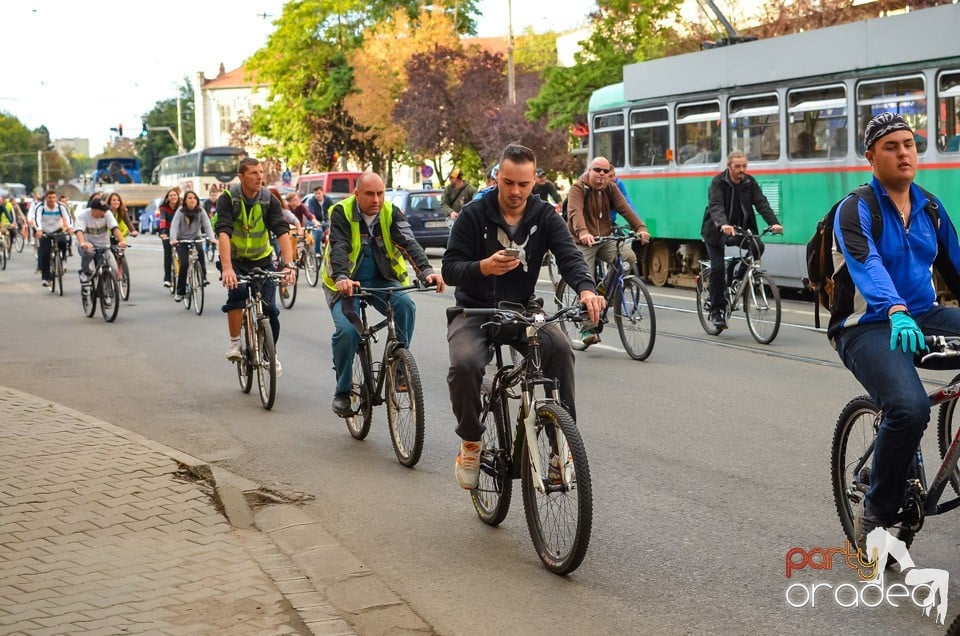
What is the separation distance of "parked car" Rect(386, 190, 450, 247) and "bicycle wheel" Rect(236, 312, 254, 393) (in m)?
20.7

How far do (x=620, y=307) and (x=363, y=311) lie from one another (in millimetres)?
4423

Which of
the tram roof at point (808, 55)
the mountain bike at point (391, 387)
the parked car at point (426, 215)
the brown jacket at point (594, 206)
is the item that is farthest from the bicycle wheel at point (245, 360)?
the parked car at point (426, 215)

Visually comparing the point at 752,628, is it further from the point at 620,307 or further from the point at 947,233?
the point at 620,307

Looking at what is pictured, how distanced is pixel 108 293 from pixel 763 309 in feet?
30.0

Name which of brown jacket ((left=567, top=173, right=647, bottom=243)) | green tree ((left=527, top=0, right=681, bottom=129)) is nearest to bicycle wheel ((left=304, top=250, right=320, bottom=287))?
brown jacket ((left=567, top=173, right=647, bottom=243))

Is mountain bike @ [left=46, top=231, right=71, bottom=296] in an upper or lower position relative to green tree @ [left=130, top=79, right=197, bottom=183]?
lower

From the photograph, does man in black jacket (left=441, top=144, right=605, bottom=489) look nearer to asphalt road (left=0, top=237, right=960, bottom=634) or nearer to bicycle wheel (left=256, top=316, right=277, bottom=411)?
asphalt road (left=0, top=237, right=960, bottom=634)

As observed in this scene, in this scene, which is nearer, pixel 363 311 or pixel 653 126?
pixel 363 311

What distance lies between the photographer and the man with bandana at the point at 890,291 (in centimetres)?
506

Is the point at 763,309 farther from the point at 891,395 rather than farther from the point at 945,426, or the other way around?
the point at 891,395

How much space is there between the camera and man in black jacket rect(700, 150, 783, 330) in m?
13.6

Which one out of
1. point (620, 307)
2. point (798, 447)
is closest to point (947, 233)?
point (798, 447)

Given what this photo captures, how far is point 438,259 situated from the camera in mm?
31906

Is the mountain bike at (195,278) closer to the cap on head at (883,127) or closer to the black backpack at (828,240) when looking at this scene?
the black backpack at (828,240)
